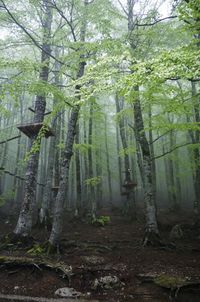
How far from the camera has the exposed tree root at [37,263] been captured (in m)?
5.62

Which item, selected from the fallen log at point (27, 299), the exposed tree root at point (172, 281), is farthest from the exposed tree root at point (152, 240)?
the fallen log at point (27, 299)

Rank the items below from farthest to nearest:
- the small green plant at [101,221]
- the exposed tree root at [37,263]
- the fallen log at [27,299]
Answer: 1. the small green plant at [101,221]
2. the exposed tree root at [37,263]
3. the fallen log at [27,299]

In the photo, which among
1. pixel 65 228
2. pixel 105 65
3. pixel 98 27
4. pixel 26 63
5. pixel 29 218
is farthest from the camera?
pixel 65 228

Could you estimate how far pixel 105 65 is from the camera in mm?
5699

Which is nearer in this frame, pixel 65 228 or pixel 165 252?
pixel 165 252

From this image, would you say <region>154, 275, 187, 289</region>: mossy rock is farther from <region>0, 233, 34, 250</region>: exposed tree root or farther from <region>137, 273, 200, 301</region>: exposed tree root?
<region>0, 233, 34, 250</region>: exposed tree root

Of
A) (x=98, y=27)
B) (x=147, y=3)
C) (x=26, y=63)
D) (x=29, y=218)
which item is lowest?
(x=29, y=218)

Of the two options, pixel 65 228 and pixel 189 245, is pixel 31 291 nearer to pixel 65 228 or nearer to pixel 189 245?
pixel 189 245

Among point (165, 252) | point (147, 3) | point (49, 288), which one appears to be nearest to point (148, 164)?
point (165, 252)

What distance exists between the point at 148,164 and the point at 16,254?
216 inches

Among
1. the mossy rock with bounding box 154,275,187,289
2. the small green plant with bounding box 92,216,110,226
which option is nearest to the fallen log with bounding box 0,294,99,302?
the mossy rock with bounding box 154,275,187,289

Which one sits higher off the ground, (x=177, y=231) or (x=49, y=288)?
(x=177, y=231)

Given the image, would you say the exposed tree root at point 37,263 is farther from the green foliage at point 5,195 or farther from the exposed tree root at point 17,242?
the green foliage at point 5,195

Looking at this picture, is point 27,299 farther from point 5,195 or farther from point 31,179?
point 5,195
